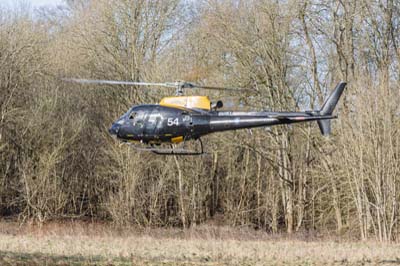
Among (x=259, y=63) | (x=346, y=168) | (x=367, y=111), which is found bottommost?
(x=346, y=168)

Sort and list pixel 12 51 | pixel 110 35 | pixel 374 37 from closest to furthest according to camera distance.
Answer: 1. pixel 374 37
2. pixel 12 51
3. pixel 110 35

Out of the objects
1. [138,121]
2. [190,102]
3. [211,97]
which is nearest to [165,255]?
[138,121]

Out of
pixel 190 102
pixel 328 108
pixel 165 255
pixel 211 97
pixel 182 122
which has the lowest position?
pixel 165 255

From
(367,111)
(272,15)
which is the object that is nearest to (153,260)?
(367,111)

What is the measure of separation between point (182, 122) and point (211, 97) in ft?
45.0

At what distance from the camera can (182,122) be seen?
1634cm

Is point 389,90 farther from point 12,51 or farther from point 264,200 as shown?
point 12,51

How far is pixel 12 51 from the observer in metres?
32.0

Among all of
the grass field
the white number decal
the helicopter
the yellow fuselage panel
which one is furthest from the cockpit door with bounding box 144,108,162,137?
the grass field

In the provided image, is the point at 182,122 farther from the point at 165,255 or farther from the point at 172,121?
the point at 165,255

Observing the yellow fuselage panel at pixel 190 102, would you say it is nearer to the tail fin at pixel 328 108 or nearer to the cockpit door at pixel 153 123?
the cockpit door at pixel 153 123

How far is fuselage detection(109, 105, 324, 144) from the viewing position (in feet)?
52.1

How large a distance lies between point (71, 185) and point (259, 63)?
11.1m

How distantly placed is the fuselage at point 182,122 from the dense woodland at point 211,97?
36.7ft
